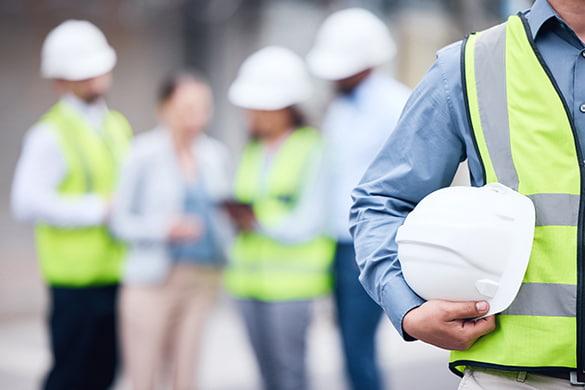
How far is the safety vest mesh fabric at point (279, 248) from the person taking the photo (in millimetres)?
5695

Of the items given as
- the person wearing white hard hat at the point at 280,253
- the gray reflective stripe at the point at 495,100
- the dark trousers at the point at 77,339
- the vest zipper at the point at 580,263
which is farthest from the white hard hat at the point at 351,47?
the vest zipper at the point at 580,263

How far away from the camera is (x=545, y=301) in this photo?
215cm

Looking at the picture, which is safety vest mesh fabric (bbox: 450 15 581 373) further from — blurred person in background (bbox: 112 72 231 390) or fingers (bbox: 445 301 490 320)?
blurred person in background (bbox: 112 72 231 390)

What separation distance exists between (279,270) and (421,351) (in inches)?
140

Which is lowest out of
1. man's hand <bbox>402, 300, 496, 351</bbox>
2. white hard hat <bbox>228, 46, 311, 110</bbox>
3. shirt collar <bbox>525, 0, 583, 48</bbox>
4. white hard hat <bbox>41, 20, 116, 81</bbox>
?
white hard hat <bbox>228, 46, 311, 110</bbox>

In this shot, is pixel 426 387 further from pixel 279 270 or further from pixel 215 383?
pixel 279 270

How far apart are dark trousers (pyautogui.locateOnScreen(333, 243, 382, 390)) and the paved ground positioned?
51 cm

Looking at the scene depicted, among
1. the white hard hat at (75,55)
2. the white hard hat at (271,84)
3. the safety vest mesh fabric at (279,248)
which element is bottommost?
the safety vest mesh fabric at (279,248)

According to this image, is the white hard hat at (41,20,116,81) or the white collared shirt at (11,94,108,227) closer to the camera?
the white collared shirt at (11,94,108,227)

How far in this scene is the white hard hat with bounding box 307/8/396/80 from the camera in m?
6.10

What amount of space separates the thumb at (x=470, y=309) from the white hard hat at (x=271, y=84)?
398 centimetres

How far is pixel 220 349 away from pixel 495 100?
7261 millimetres

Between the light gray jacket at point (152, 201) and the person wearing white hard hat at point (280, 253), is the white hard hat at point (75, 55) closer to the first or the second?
the light gray jacket at point (152, 201)

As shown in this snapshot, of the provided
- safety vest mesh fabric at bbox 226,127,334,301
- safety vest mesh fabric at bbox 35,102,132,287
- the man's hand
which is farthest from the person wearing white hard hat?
the man's hand
